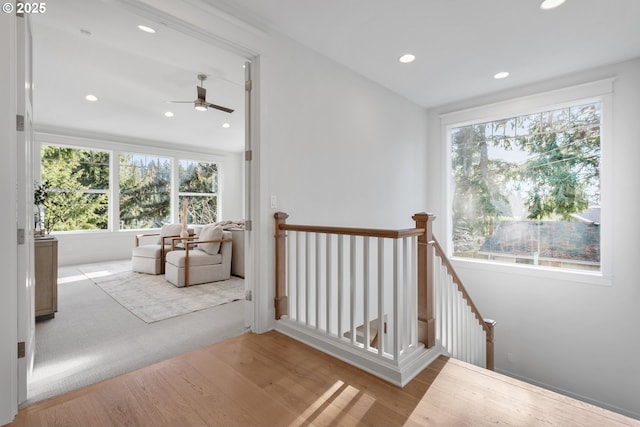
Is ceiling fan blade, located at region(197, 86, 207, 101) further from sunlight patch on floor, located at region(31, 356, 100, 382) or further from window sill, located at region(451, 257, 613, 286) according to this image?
window sill, located at region(451, 257, 613, 286)

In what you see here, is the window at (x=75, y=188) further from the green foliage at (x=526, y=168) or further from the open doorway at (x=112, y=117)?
the green foliage at (x=526, y=168)

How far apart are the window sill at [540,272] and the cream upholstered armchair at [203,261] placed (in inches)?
139

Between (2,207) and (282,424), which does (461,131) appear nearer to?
(282,424)

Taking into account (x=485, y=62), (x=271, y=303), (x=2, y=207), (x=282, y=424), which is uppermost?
(x=485, y=62)

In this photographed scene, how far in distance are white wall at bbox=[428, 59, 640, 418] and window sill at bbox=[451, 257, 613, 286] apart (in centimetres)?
5

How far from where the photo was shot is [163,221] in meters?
7.16

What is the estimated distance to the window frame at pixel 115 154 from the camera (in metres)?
5.59

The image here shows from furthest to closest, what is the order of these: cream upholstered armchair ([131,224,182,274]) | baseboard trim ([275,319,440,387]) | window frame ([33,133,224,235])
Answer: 1. window frame ([33,133,224,235])
2. cream upholstered armchair ([131,224,182,274])
3. baseboard trim ([275,319,440,387])

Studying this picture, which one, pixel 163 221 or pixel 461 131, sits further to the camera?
pixel 163 221

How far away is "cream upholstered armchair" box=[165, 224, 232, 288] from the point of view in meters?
4.21

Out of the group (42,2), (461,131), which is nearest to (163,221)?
(42,2)

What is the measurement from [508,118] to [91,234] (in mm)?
7628

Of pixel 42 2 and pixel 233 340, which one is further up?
pixel 42 2

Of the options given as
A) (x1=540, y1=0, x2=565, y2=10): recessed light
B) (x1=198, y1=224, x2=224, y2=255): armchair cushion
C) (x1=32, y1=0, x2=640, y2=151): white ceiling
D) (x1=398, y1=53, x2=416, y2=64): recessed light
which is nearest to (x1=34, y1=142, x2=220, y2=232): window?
(x1=32, y1=0, x2=640, y2=151): white ceiling
